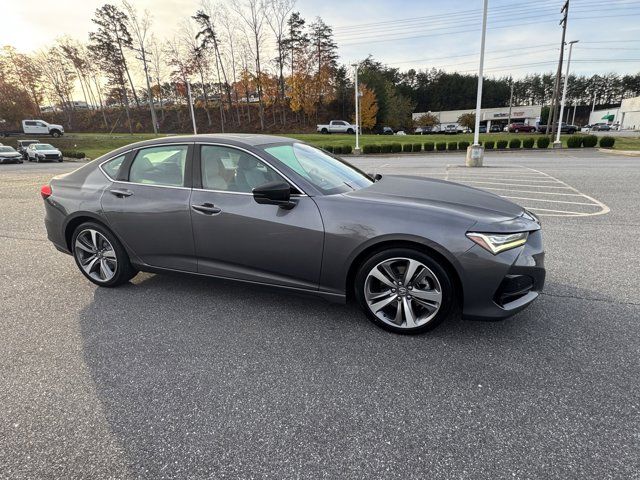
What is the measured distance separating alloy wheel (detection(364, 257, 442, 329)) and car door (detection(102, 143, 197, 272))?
5.54 feet

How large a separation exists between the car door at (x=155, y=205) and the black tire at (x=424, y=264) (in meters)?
1.58

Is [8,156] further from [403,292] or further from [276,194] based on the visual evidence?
[403,292]

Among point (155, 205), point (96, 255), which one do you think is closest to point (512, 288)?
point (155, 205)

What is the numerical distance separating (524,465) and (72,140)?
178 feet

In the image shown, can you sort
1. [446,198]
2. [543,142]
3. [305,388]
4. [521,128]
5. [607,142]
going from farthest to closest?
[521,128] → [543,142] → [607,142] → [446,198] → [305,388]

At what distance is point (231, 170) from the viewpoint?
3.40m

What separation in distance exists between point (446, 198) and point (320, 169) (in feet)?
3.78

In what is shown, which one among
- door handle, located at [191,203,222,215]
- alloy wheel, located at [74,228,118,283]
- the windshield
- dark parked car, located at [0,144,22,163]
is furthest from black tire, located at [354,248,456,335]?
dark parked car, located at [0,144,22,163]

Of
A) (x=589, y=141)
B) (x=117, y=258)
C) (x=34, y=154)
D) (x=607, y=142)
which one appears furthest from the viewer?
(x=34, y=154)

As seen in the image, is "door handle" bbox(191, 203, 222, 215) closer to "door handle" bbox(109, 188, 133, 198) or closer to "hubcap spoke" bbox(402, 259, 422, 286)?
"door handle" bbox(109, 188, 133, 198)

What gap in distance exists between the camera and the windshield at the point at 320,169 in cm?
330

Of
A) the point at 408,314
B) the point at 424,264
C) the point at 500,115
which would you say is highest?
the point at 500,115

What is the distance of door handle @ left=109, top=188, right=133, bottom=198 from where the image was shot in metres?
3.74

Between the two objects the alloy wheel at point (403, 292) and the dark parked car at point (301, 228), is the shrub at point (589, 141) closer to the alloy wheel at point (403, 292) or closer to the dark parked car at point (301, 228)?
the dark parked car at point (301, 228)
